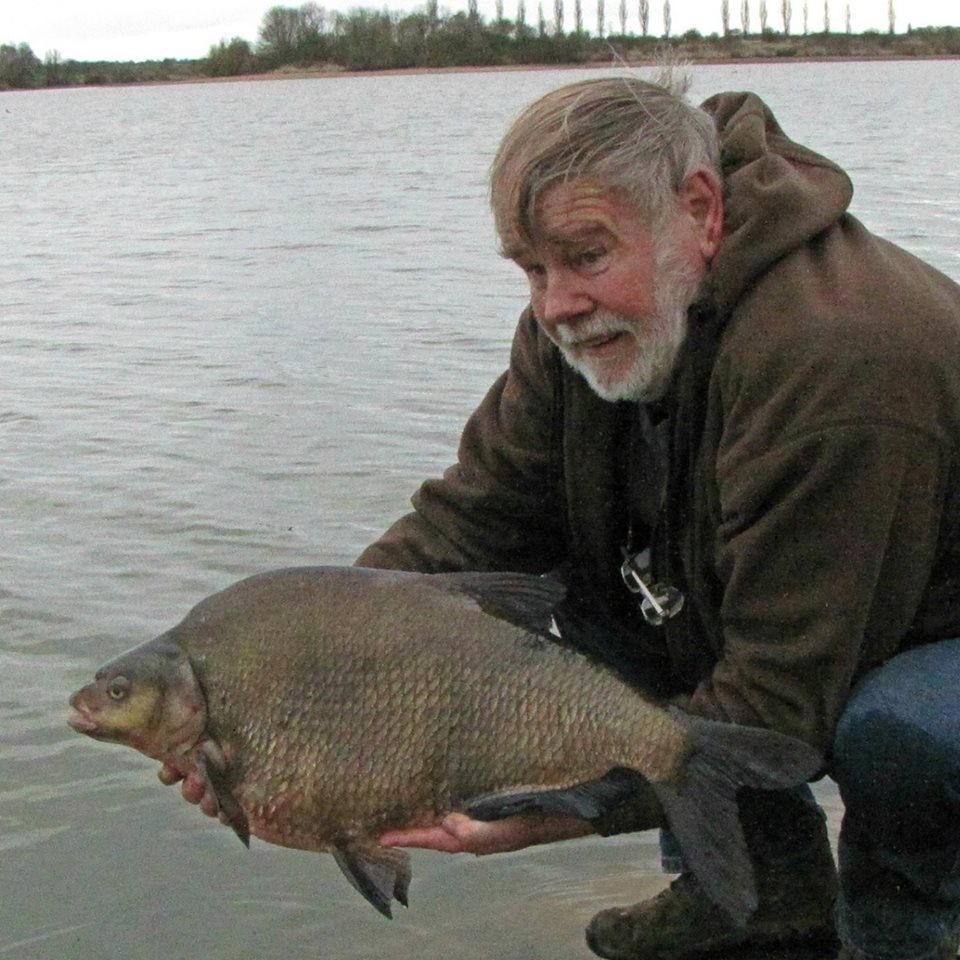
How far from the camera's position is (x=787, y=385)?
2.88 metres

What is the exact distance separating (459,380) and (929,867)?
21.8 ft

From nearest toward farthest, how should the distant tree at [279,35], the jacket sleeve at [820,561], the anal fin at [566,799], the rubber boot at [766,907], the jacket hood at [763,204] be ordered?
1. the jacket sleeve at [820,561]
2. the anal fin at [566,799]
3. the jacket hood at [763,204]
4. the rubber boot at [766,907]
5. the distant tree at [279,35]

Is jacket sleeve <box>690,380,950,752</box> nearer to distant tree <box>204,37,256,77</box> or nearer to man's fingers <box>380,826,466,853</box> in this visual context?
man's fingers <box>380,826,466,853</box>

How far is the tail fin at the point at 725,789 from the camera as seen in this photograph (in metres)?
2.85

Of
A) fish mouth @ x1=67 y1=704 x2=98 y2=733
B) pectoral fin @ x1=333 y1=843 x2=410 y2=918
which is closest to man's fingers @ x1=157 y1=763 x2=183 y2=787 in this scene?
fish mouth @ x1=67 y1=704 x2=98 y2=733

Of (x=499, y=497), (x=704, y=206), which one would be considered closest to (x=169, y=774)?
Result: (x=499, y=497)

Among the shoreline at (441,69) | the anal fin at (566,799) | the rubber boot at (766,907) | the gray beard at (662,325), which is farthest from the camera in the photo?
the shoreline at (441,69)

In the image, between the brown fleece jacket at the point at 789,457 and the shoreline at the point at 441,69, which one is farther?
the shoreline at the point at 441,69

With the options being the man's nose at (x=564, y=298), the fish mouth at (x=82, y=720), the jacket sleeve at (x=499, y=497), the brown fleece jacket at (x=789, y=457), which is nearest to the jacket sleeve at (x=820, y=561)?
the brown fleece jacket at (x=789, y=457)

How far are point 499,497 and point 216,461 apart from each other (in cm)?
418

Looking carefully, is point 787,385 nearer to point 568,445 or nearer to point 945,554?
point 945,554

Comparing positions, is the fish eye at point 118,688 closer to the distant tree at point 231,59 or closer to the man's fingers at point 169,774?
the man's fingers at point 169,774

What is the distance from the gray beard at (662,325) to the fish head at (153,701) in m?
0.96

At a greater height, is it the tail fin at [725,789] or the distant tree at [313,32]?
the distant tree at [313,32]
